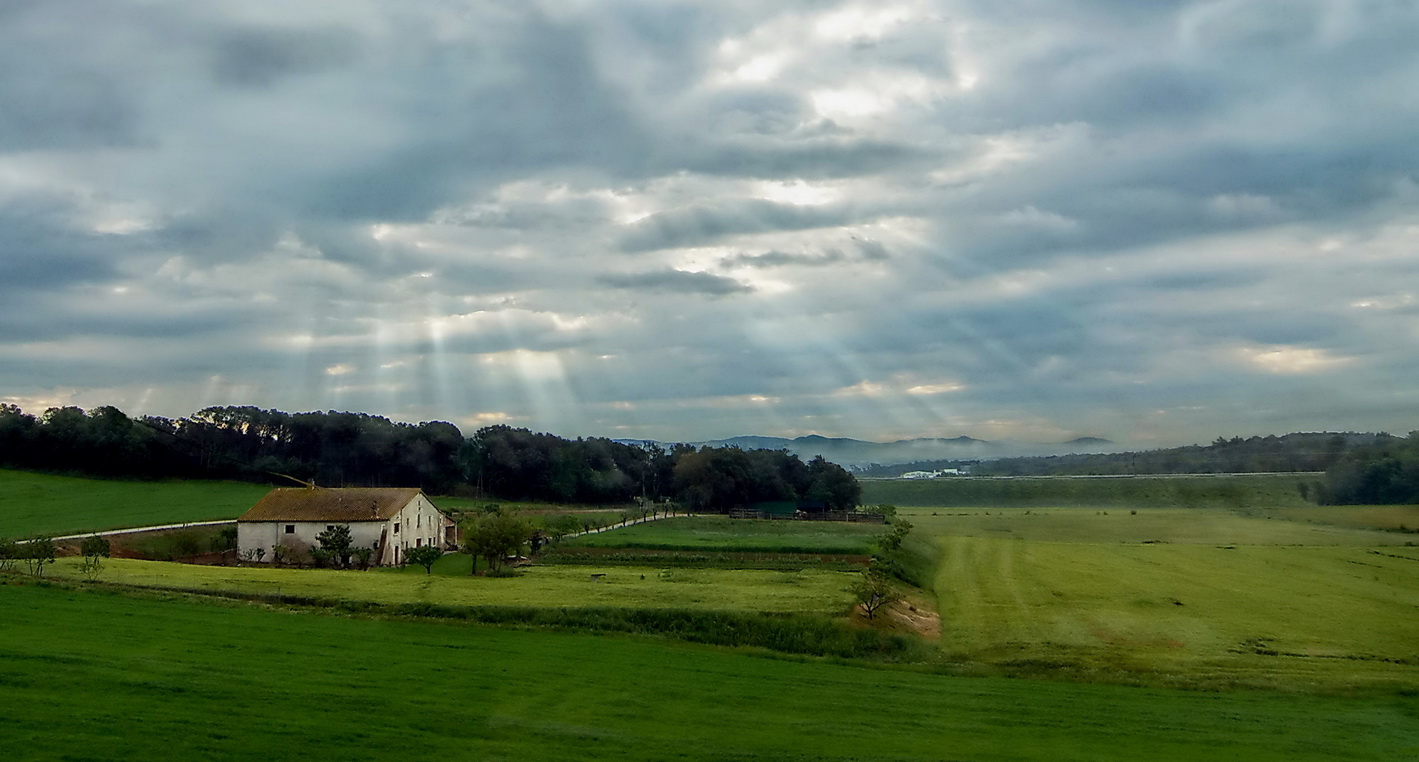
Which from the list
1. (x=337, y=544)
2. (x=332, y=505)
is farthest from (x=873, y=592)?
(x=332, y=505)

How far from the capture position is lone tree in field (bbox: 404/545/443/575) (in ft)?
169

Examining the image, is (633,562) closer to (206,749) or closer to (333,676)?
(333,676)

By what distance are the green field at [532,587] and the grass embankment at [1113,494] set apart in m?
107

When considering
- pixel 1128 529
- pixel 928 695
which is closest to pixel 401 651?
pixel 928 695

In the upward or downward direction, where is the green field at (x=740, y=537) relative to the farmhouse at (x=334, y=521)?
downward

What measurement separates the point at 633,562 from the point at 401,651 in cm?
3144

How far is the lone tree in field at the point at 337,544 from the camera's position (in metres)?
54.2

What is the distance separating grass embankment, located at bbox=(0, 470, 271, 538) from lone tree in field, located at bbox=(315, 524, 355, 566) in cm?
1688

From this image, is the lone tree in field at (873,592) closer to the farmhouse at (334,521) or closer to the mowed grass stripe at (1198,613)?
the mowed grass stripe at (1198,613)

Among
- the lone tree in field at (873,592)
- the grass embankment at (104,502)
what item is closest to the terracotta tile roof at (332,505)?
the grass embankment at (104,502)

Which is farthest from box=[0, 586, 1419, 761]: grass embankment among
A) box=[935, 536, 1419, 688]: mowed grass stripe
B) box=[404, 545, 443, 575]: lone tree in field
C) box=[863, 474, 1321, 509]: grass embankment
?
box=[863, 474, 1321, 509]: grass embankment

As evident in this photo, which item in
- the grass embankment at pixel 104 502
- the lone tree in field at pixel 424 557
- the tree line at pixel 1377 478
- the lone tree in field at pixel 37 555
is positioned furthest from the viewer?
the tree line at pixel 1377 478

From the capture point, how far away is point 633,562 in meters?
56.5

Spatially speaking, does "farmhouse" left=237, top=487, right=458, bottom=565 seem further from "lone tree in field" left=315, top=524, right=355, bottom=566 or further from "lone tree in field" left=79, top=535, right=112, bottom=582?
"lone tree in field" left=79, top=535, right=112, bottom=582
